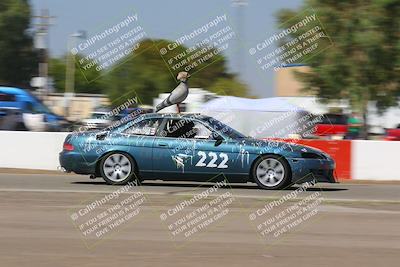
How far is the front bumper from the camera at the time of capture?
1284 centimetres

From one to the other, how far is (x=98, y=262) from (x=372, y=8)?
23.7m

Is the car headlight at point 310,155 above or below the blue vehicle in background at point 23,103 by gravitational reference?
below

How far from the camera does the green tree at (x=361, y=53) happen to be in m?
27.7

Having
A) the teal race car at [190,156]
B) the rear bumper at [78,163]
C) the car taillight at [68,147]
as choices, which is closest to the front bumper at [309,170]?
the teal race car at [190,156]

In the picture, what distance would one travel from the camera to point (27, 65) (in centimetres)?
7044

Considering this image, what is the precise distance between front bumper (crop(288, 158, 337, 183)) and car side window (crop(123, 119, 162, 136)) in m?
2.48

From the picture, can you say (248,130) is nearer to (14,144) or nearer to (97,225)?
(14,144)

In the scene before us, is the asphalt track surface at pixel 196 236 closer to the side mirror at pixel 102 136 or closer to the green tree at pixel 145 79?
the side mirror at pixel 102 136

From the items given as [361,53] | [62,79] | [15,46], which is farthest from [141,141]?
[62,79]

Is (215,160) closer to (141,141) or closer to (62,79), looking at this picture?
(141,141)

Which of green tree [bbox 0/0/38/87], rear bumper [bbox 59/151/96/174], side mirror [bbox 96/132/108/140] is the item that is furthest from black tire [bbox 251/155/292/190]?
green tree [bbox 0/0/38/87]

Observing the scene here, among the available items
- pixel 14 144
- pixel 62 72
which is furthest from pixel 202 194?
pixel 62 72

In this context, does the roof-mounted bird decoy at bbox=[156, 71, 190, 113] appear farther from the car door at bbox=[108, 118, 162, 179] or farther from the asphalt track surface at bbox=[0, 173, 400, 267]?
the asphalt track surface at bbox=[0, 173, 400, 267]

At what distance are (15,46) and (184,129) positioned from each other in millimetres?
59508
